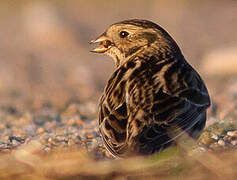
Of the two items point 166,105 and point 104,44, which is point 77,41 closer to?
point 104,44

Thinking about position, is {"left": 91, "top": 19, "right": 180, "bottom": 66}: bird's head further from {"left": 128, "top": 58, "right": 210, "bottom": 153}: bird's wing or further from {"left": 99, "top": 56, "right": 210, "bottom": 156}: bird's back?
{"left": 128, "top": 58, "right": 210, "bottom": 153}: bird's wing

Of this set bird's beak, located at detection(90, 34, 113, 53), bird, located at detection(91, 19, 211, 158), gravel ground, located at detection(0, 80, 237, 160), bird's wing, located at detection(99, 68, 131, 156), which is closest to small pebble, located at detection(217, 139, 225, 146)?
gravel ground, located at detection(0, 80, 237, 160)

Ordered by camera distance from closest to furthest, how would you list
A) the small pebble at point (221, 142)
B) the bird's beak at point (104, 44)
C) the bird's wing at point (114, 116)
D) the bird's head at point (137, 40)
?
the bird's wing at point (114, 116) < the small pebble at point (221, 142) < the bird's head at point (137, 40) < the bird's beak at point (104, 44)

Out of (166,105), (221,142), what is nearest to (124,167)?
(166,105)

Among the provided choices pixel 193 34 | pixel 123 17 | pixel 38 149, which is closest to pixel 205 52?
pixel 193 34

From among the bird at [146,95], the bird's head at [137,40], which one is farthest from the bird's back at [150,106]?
the bird's head at [137,40]

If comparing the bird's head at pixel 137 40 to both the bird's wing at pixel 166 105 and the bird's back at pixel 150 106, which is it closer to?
the bird's back at pixel 150 106

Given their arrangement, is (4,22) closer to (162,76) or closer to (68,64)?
(68,64)
